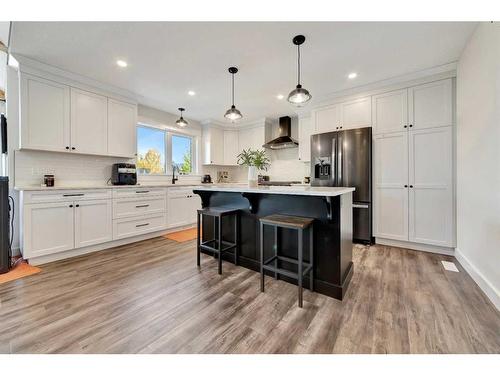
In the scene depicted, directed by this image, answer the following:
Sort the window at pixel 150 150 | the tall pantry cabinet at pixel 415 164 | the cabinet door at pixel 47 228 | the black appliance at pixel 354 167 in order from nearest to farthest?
the cabinet door at pixel 47 228 → the tall pantry cabinet at pixel 415 164 → the black appliance at pixel 354 167 → the window at pixel 150 150

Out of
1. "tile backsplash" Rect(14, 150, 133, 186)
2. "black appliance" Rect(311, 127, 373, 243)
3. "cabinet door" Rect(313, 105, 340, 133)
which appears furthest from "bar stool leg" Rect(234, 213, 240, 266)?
"tile backsplash" Rect(14, 150, 133, 186)

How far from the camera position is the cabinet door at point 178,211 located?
4.12m

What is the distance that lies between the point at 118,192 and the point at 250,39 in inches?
115

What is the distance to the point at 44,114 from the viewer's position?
2.85 meters

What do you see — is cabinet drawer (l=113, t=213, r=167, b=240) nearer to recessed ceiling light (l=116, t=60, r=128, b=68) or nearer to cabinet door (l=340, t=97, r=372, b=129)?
recessed ceiling light (l=116, t=60, r=128, b=68)

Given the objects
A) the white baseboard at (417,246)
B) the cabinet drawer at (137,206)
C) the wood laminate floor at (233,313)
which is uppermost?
the cabinet drawer at (137,206)

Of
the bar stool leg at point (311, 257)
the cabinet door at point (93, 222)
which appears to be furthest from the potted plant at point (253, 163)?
the cabinet door at point (93, 222)

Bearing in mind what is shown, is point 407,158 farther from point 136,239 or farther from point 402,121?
point 136,239

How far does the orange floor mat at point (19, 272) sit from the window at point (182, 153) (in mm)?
3040

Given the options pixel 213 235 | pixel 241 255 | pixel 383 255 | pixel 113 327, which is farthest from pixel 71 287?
pixel 383 255

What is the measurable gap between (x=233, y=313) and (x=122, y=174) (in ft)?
10.3

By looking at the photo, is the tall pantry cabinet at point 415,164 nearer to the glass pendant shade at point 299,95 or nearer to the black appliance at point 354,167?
the black appliance at point 354,167

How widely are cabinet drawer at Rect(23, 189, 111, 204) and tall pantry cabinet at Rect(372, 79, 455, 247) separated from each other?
4301mm

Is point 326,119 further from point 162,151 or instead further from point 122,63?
point 162,151
